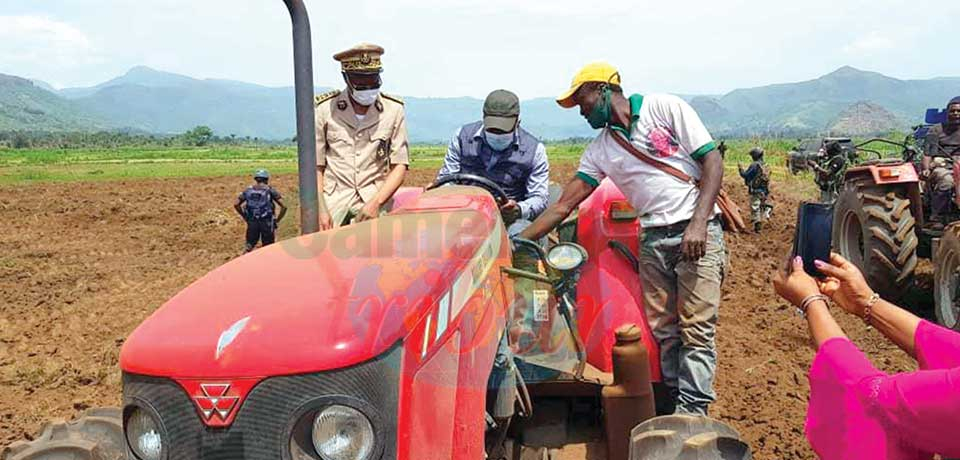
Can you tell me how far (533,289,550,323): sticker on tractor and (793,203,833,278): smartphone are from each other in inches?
60.1

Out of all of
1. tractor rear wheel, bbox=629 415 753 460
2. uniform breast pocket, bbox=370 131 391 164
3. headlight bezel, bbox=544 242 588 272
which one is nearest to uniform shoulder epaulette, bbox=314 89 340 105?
uniform breast pocket, bbox=370 131 391 164

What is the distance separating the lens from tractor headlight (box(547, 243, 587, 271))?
311 centimetres

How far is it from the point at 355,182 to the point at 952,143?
5962 mm

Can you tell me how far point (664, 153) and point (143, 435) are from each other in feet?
7.63

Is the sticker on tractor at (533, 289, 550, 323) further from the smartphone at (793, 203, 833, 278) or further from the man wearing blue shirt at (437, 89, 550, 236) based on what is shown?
the smartphone at (793, 203, 833, 278)

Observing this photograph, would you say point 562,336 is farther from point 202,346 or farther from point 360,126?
point 202,346

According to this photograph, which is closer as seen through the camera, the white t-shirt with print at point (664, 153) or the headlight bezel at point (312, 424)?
the headlight bezel at point (312, 424)

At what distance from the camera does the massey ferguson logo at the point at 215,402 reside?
174 centimetres

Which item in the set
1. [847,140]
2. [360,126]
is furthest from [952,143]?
[360,126]

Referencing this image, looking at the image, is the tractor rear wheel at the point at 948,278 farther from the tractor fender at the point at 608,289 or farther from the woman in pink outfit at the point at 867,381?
the woman in pink outfit at the point at 867,381

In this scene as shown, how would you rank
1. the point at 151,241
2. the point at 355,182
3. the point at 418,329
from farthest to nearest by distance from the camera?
1. the point at 151,241
2. the point at 355,182
3. the point at 418,329

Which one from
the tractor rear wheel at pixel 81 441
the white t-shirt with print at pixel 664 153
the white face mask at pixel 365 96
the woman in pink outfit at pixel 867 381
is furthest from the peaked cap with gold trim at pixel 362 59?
the woman in pink outfit at pixel 867 381

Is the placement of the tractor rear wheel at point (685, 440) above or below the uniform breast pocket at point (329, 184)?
below

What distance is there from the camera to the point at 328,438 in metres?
1.76
